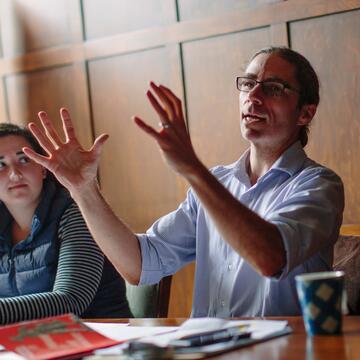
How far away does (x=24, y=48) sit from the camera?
398 centimetres

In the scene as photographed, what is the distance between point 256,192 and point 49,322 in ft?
2.39

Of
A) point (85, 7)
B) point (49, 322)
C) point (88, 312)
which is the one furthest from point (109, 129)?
point (49, 322)

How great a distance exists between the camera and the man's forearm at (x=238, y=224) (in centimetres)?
171

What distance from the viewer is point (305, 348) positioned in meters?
1.40

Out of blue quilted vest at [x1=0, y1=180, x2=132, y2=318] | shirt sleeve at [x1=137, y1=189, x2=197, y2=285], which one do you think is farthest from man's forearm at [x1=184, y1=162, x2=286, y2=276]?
blue quilted vest at [x1=0, y1=180, x2=132, y2=318]

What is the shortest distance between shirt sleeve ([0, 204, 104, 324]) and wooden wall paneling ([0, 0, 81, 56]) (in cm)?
155

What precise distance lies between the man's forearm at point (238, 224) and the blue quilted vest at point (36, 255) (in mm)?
824

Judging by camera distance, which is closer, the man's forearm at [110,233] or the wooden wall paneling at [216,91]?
the man's forearm at [110,233]

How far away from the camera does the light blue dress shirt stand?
184 cm

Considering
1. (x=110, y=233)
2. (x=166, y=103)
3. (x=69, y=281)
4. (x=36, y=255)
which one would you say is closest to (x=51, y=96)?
(x=36, y=255)

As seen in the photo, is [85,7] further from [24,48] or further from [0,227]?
[0,227]

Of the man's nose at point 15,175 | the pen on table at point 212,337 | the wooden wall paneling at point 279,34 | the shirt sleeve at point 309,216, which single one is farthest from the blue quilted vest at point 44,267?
the wooden wall paneling at point 279,34

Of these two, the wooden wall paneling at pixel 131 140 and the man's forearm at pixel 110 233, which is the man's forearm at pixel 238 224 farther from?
the wooden wall paneling at pixel 131 140

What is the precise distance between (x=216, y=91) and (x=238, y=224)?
66.4 inches
